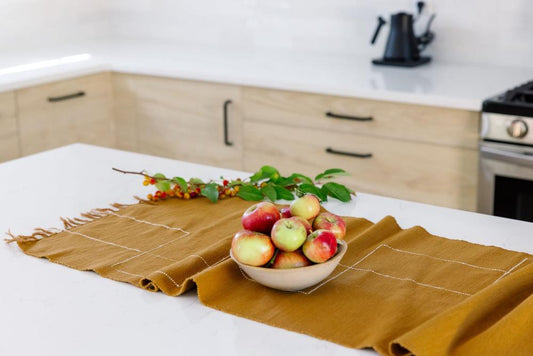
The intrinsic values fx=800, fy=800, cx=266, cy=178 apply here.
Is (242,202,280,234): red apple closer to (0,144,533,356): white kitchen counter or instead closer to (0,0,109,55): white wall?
(0,144,533,356): white kitchen counter

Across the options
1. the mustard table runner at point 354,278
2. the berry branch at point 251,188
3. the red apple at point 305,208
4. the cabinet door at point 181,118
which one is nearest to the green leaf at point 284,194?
the berry branch at point 251,188

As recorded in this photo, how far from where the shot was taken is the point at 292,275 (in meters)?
1.38

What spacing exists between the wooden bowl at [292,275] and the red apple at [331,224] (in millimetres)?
66

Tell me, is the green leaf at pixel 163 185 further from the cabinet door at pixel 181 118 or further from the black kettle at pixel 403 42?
the black kettle at pixel 403 42

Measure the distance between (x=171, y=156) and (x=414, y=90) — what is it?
1303mm

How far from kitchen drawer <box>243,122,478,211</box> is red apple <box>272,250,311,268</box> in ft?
5.47

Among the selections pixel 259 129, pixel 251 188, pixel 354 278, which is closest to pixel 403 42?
pixel 259 129

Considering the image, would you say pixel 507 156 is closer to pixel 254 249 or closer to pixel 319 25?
pixel 319 25

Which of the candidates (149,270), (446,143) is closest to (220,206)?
(149,270)

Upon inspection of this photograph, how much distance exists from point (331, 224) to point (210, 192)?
51cm

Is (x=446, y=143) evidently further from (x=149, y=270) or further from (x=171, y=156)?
(x=149, y=270)

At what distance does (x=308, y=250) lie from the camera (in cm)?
138

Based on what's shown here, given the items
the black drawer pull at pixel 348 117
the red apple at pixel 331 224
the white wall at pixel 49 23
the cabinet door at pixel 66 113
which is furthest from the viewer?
the white wall at pixel 49 23

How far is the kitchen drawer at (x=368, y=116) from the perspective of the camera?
9.54 ft
